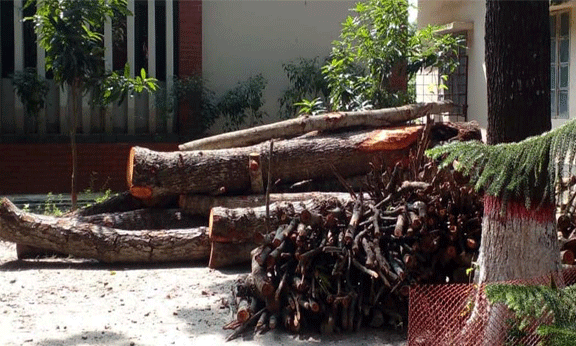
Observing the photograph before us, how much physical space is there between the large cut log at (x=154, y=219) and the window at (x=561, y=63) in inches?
239

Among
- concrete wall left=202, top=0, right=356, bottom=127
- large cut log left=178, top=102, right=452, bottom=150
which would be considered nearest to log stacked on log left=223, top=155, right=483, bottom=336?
large cut log left=178, top=102, right=452, bottom=150

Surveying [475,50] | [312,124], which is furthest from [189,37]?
[312,124]

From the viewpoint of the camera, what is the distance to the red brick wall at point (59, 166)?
1567 centimetres

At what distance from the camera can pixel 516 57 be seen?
18.5ft

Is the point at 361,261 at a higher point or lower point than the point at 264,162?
lower

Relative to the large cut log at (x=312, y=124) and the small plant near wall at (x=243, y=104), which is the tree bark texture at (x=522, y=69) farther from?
the small plant near wall at (x=243, y=104)

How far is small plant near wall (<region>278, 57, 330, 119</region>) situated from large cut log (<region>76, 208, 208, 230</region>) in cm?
642

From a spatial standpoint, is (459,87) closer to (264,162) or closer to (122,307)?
(264,162)

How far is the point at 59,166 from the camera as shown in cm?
1587

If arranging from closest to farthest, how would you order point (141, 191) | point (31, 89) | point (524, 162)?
point (524, 162)
point (141, 191)
point (31, 89)

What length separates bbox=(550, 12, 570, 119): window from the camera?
12.7m

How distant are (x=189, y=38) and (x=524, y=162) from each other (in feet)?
42.9

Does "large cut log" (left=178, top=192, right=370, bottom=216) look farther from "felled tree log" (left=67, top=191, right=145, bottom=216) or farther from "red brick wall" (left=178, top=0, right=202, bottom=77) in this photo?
"red brick wall" (left=178, top=0, right=202, bottom=77)

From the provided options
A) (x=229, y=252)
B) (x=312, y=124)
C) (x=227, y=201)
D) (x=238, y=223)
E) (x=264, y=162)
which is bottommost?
(x=229, y=252)
